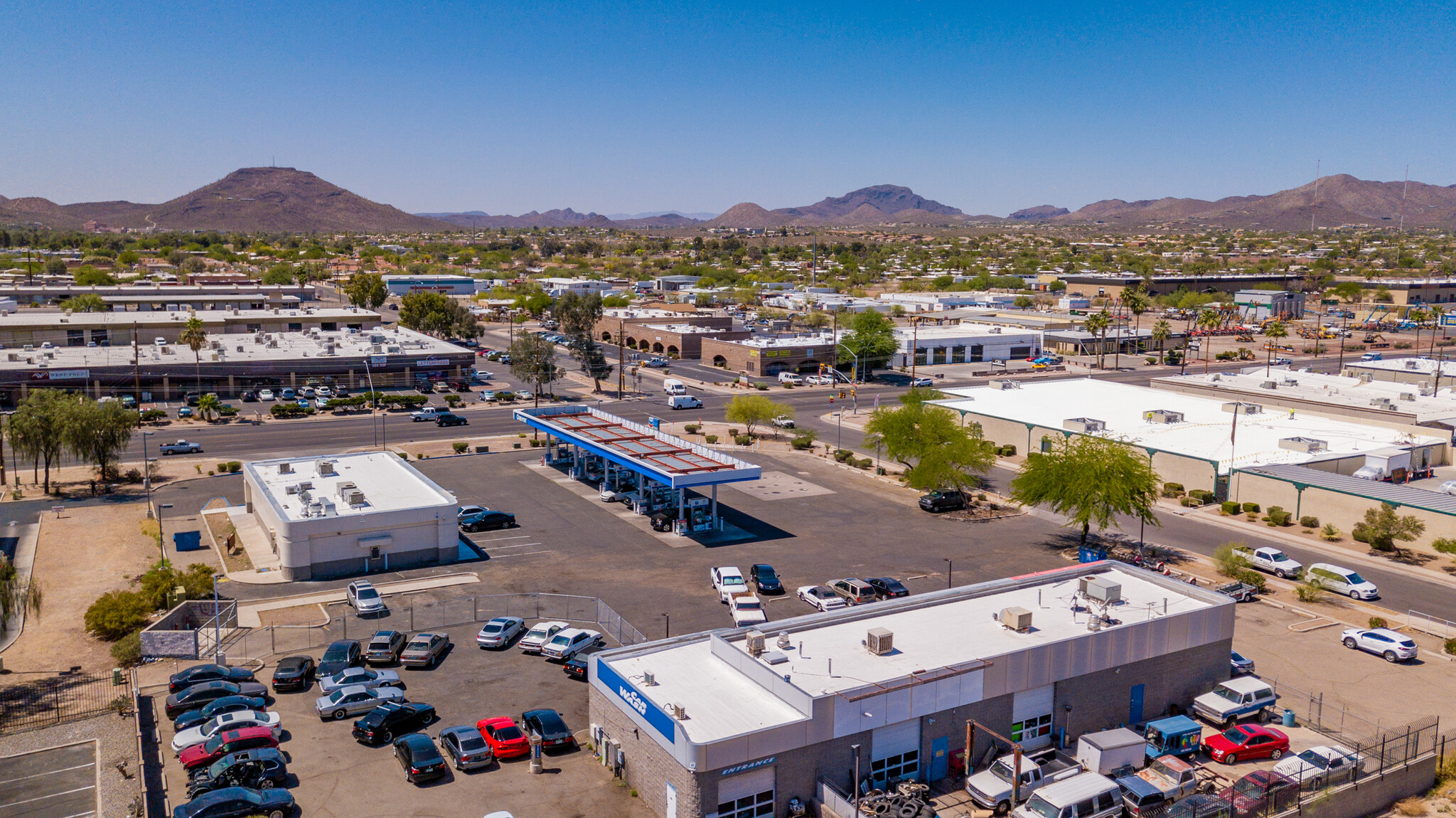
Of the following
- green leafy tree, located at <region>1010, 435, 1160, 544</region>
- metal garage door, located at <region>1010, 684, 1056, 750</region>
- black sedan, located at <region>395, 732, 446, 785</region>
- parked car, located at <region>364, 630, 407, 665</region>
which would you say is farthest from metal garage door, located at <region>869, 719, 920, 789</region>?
green leafy tree, located at <region>1010, 435, 1160, 544</region>

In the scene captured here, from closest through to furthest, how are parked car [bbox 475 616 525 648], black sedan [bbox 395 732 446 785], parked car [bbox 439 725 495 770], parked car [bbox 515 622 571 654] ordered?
black sedan [bbox 395 732 446 785]
parked car [bbox 439 725 495 770]
parked car [bbox 515 622 571 654]
parked car [bbox 475 616 525 648]

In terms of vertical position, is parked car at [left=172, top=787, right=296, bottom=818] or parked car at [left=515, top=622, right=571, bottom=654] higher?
parked car at [left=172, top=787, right=296, bottom=818]

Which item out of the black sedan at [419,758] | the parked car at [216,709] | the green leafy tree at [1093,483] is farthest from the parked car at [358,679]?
the green leafy tree at [1093,483]

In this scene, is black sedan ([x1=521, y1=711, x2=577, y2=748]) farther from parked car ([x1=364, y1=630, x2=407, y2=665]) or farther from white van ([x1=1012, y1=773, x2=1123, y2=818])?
white van ([x1=1012, y1=773, x2=1123, y2=818])

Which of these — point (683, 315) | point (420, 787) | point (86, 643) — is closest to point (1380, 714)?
point (420, 787)

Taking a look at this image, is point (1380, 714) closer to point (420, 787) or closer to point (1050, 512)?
point (1050, 512)

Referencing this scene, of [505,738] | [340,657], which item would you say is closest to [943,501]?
[340,657]
